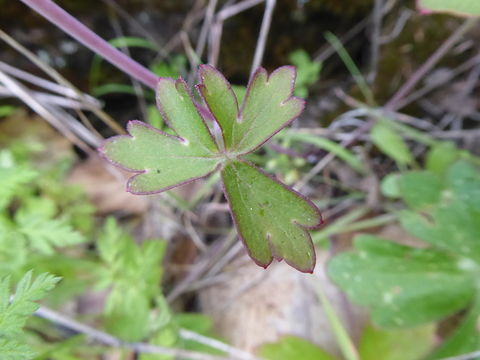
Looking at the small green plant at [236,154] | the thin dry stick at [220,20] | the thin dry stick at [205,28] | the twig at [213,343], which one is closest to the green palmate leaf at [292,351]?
the twig at [213,343]

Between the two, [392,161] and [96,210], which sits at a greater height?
[96,210]

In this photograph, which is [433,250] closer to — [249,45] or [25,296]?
[249,45]

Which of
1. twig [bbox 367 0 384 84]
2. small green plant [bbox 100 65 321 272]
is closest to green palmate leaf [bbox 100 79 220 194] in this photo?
small green plant [bbox 100 65 321 272]

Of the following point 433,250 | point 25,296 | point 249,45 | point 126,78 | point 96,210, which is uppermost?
point 25,296

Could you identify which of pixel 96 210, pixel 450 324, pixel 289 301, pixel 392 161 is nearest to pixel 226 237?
pixel 289 301

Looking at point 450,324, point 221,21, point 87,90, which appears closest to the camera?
point 450,324

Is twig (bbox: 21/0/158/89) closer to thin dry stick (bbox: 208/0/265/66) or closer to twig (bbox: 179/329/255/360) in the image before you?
thin dry stick (bbox: 208/0/265/66)

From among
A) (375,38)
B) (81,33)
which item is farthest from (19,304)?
(375,38)
